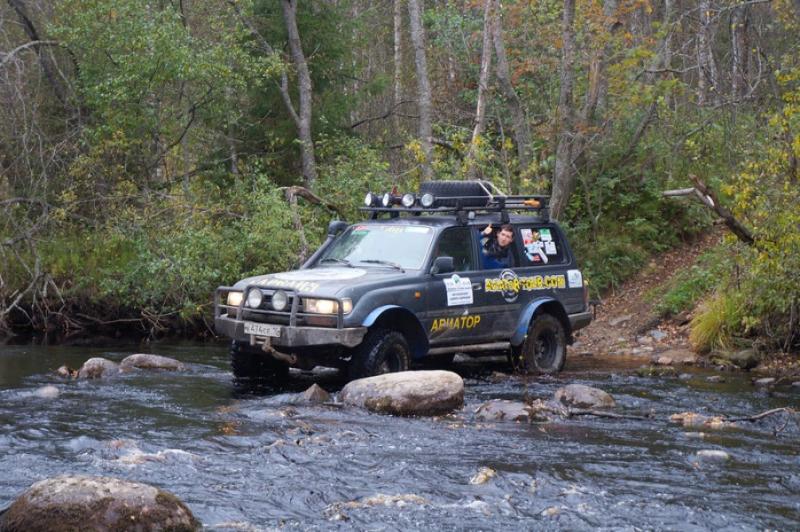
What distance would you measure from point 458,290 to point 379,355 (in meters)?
1.46

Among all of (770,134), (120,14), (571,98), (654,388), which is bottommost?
(654,388)

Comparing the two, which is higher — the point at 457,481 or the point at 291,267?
the point at 291,267

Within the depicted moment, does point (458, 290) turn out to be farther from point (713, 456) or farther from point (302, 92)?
point (302, 92)

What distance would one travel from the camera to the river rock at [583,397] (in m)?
10.7

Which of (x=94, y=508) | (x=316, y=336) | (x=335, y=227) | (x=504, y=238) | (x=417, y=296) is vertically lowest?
(x=94, y=508)

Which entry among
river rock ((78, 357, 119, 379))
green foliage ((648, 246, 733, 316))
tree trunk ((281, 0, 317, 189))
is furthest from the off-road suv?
tree trunk ((281, 0, 317, 189))

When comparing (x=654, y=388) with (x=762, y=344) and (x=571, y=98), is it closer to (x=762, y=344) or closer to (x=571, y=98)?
(x=762, y=344)

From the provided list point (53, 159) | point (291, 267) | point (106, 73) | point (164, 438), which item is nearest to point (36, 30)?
point (106, 73)

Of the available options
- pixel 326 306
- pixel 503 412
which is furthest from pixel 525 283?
pixel 326 306

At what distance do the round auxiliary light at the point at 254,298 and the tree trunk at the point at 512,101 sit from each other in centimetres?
948

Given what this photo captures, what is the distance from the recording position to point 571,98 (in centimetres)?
1969

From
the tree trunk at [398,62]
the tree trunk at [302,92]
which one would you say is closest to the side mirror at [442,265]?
the tree trunk at [302,92]

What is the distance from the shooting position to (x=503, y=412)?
10.1 m

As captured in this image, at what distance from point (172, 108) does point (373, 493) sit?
14.7m
